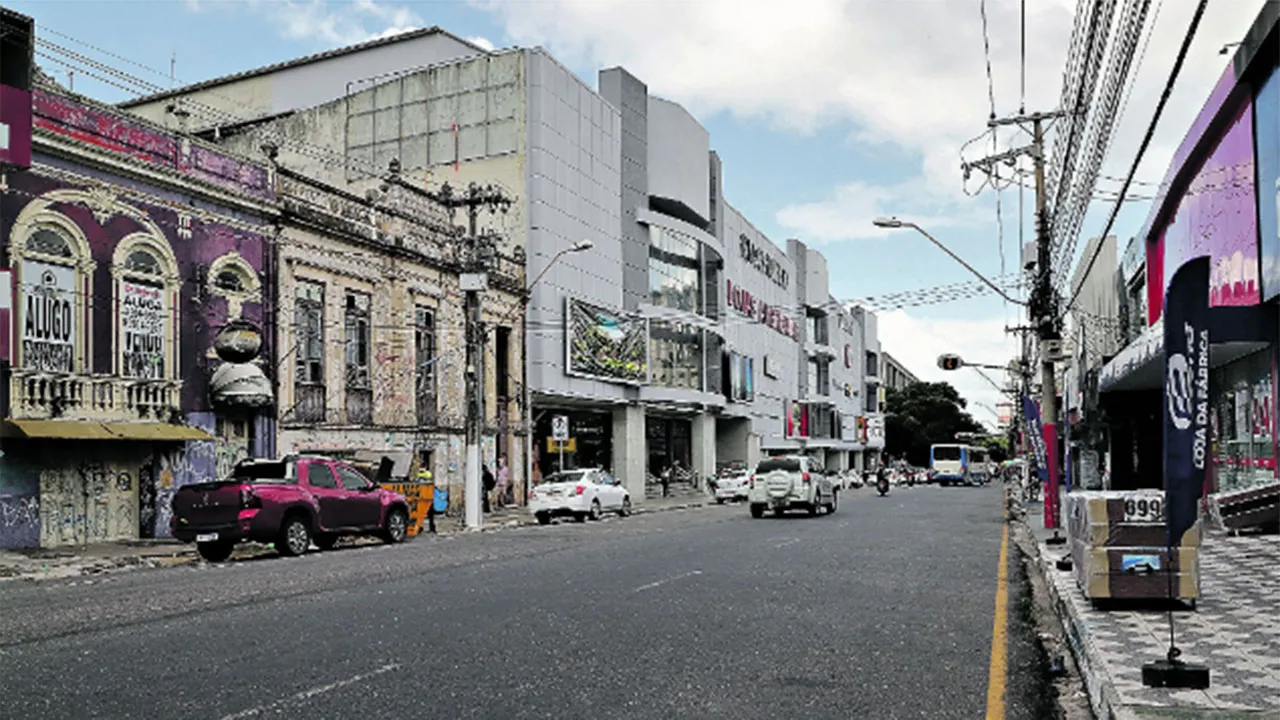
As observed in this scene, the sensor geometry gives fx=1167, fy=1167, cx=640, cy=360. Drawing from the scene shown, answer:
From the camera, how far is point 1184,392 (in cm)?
757

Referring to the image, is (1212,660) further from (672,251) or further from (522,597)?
(672,251)

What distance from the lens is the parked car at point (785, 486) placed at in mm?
30344

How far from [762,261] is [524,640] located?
225ft

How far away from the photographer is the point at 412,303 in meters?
35.5

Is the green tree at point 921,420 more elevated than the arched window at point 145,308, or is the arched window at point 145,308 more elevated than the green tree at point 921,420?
the arched window at point 145,308

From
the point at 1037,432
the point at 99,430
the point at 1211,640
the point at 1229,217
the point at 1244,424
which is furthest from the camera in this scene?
the point at 1037,432

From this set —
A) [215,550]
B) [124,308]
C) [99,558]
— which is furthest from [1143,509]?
[124,308]

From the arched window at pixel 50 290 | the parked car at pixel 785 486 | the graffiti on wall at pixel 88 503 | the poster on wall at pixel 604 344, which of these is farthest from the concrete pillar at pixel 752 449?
the arched window at pixel 50 290

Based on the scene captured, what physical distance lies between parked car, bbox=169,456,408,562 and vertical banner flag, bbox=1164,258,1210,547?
15.5m

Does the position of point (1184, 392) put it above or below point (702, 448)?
above

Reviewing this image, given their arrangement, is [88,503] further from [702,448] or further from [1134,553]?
[702,448]

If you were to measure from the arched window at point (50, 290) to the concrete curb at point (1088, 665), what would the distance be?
18.2m

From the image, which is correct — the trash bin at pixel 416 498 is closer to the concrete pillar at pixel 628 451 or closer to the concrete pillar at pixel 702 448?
the concrete pillar at pixel 628 451

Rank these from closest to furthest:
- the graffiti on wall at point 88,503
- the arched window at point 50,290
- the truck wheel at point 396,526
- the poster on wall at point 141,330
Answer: the arched window at point 50,290 → the graffiti on wall at point 88,503 → the truck wheel at point 396,526 → the poster on wall at point 141,330
